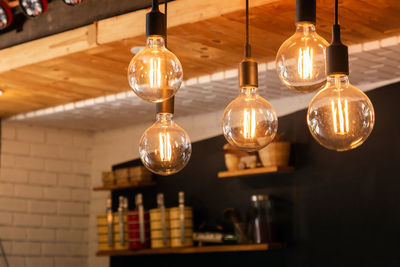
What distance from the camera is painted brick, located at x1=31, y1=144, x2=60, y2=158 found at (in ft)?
21.3

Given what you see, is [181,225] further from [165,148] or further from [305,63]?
[305,63]

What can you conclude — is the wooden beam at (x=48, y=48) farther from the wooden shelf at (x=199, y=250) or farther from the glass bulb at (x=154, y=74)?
the glass bulb at (x=154, y=74)

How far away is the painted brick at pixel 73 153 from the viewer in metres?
6.71

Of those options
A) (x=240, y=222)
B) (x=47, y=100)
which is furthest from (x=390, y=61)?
(x=47, y=100)

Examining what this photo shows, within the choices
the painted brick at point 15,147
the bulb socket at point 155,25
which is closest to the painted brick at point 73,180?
the painted brick at point 15,147

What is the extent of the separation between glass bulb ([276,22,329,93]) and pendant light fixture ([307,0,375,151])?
A: 0.08 meters

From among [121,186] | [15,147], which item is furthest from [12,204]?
[121,186]

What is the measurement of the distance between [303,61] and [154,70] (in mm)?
380

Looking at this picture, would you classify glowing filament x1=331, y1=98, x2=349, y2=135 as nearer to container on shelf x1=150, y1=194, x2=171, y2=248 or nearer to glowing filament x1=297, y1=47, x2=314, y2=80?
glowing filament x1=297, y1=47, x2=314, y2=80

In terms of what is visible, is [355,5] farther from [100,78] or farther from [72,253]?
[72,253]

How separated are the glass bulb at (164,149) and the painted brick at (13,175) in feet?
15.0

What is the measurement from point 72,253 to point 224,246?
209 centimetres

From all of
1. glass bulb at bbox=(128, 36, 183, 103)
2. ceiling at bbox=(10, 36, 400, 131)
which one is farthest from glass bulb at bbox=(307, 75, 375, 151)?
ceiling at bbox=(10, 36, 400, 131)

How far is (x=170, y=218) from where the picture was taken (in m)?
5.63
